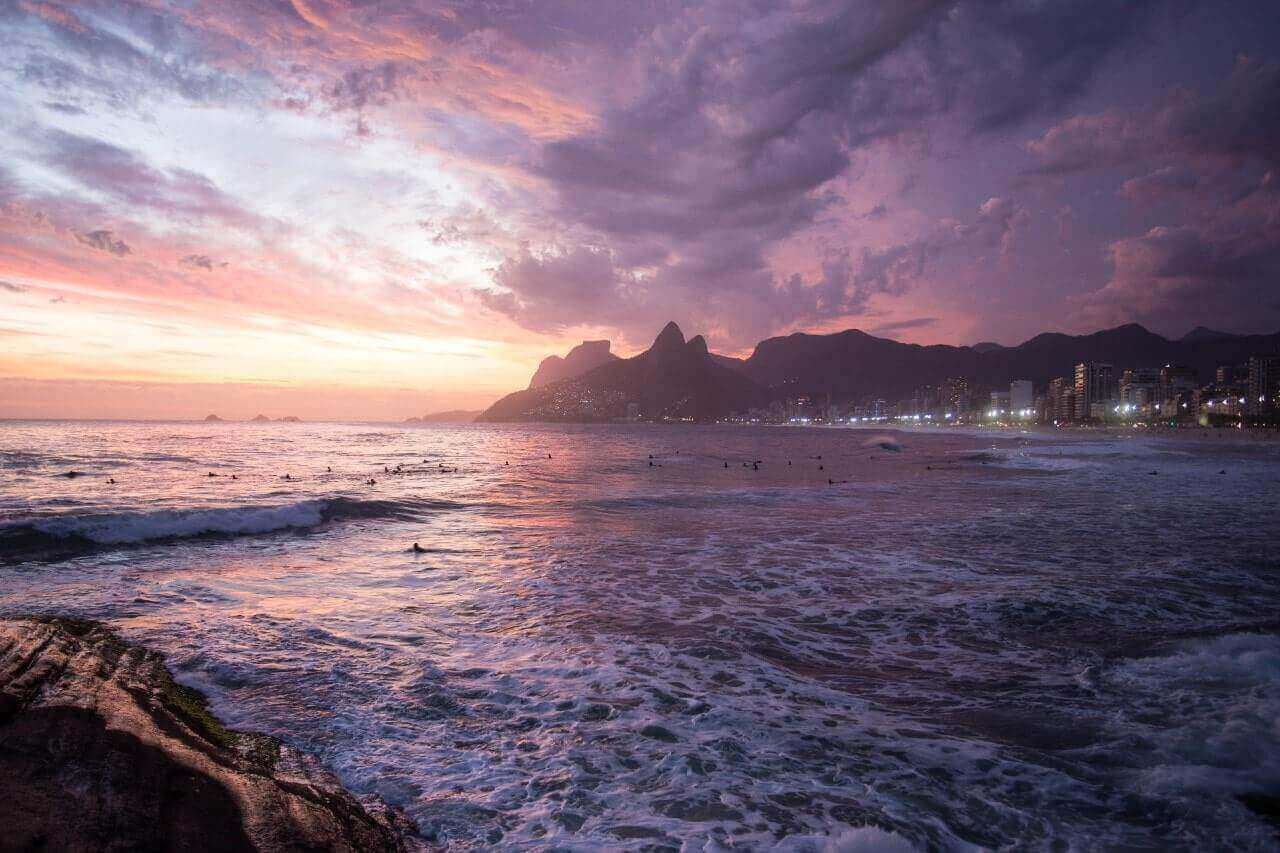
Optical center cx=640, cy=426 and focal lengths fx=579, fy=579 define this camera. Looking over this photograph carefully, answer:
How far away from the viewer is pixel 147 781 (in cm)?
489

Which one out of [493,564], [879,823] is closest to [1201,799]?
[879,823]

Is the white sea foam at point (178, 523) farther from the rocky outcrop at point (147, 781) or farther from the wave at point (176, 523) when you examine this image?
the rocky outcrop at point (147, 781)

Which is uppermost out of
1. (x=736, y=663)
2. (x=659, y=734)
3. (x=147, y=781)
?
(x=147, y=781)

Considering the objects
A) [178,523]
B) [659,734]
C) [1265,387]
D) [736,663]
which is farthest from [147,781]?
[1265,387]

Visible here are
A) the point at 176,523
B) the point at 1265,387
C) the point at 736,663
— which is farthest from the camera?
the point at 1265,387

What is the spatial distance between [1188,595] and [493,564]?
51.8 feet

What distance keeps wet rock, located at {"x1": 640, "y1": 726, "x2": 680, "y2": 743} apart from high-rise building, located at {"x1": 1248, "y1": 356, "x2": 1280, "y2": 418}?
828 ft

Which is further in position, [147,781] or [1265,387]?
[1265,387]

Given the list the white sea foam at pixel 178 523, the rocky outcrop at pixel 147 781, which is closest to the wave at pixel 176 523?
the white sea foam at pixel 178 523

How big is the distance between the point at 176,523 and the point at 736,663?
70.8 ft

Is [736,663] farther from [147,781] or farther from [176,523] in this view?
[176,523]

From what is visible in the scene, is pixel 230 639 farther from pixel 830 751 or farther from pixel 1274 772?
pixel 1274 772

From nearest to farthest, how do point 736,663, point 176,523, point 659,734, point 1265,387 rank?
1. point 659,734
2. point 736,663
3. point 176,523
4. point 1265,387

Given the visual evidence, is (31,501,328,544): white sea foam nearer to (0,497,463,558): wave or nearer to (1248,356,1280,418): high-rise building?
(0,497,463,558): wave
